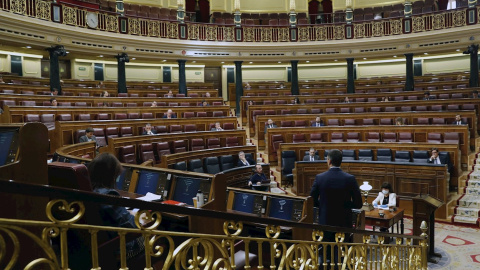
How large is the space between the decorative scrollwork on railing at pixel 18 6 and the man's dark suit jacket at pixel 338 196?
9729 millimetres

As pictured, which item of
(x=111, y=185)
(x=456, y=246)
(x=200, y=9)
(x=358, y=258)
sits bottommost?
(x=456, y=246)

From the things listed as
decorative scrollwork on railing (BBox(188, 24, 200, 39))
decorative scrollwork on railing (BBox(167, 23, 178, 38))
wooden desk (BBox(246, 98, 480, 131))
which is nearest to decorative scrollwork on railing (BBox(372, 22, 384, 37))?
wooden desk (BBox(246, 98, 480, 131))

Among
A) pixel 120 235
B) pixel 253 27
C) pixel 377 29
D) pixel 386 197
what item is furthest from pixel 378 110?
pixel 120 235

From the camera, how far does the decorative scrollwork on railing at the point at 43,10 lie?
10.4 metres

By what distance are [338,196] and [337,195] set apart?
12 mm

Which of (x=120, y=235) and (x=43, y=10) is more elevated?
(x=43, y=10)

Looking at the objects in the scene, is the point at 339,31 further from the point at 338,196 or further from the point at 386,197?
the point at 338,196

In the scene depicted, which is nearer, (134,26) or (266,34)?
(134,26)

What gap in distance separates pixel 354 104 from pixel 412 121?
1930 millimetres

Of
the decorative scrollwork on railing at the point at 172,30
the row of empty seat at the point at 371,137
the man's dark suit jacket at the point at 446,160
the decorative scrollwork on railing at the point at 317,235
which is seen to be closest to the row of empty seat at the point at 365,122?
the row of empty seat at the point at 371,137

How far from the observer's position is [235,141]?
Answer: 30.0 ft

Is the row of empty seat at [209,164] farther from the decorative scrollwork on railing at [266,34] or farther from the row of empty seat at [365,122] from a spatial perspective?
the decorative scrollwork on railing at [266,34]

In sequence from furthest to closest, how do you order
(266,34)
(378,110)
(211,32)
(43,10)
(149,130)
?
(266,34), (211,32), (378,110), (43,10), (149,130)

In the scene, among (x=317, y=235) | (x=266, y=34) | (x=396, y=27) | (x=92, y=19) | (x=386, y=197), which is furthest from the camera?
(x=266, y=34)
